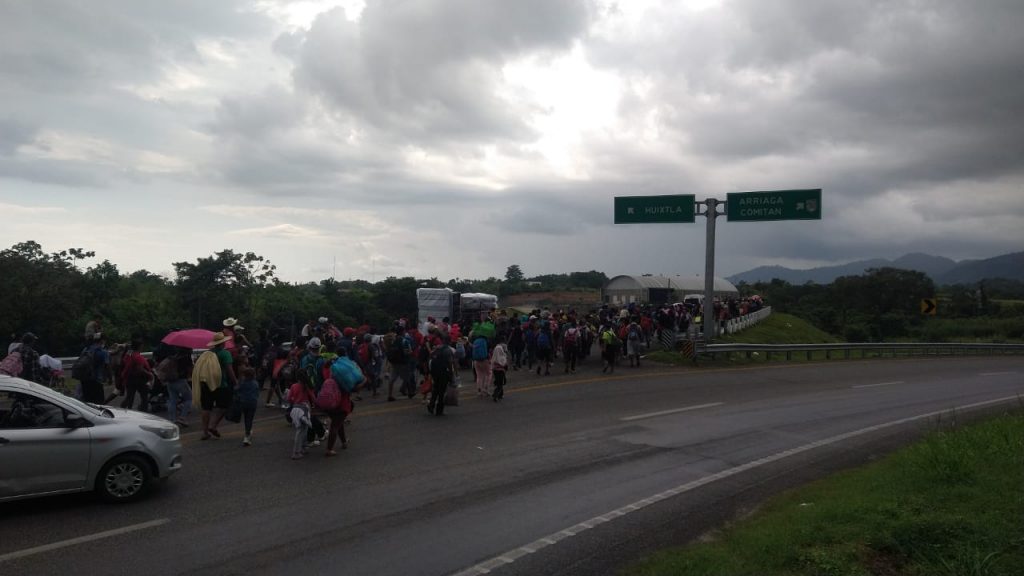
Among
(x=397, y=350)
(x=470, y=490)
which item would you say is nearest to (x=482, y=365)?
(x=397, y=350)

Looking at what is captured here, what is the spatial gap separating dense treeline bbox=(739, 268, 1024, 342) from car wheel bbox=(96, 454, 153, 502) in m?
64.7

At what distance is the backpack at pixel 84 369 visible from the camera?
12203 millimetres

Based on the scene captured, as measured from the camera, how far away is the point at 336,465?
10.2m

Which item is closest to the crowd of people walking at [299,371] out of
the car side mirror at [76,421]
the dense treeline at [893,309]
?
the car side mirror at [76,421]

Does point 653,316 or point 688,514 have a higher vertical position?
point 653,316

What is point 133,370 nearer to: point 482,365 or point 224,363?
point 224,363

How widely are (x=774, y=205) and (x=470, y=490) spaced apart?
73.5ft

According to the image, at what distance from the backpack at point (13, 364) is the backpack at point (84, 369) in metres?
0.87

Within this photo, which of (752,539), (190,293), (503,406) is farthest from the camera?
(190,293)

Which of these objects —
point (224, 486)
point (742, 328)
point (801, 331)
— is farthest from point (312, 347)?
point (801, 331)

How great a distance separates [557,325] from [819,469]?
1401 centimetres

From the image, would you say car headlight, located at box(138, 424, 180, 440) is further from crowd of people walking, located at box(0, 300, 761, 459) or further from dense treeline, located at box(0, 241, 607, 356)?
dense treeline, located at box(0, 241, 607, 356)

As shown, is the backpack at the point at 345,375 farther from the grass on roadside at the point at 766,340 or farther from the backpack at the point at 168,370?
the grass on roadside at the point at 766,340

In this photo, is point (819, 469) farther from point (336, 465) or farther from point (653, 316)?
point (653, 316)
